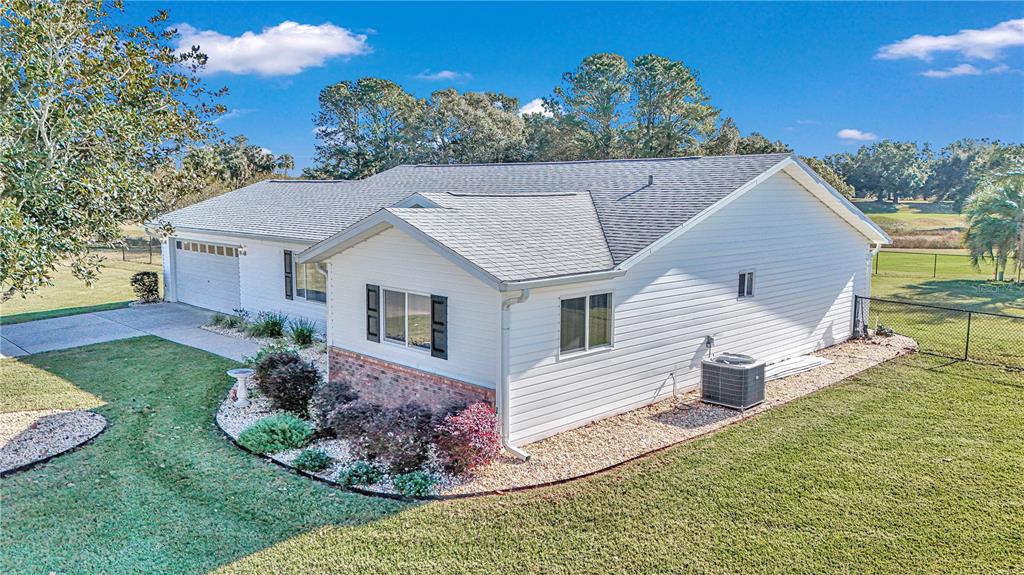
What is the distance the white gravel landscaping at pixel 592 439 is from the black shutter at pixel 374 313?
201cm

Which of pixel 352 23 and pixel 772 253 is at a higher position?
pixel 352 23

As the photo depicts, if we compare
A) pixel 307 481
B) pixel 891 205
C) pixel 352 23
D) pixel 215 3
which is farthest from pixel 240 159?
pixel 891 205

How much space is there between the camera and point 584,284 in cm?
914

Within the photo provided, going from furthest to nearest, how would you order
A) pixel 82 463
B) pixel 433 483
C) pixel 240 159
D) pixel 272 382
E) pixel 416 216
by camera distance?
1. pixel 240 159
2. pixel 272 382
3. pixel 416 216
4. pixel 82 463
5. pixel 433 483

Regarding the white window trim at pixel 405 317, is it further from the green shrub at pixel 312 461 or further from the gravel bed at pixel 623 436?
the gravel bed at pixel 623 436

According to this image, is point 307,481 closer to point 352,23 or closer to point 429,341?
point 429,341

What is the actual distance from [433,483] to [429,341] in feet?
8.26

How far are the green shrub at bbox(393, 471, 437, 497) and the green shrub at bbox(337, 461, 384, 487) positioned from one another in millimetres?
275

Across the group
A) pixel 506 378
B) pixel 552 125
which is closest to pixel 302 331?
pixel 506 378

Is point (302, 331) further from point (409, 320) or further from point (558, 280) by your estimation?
point (558, 280)

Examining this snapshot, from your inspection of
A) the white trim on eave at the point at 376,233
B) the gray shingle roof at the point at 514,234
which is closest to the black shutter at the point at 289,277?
the white trim on eave at the point at 376,233

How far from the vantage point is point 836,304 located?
15.5m

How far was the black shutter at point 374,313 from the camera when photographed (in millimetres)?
10281

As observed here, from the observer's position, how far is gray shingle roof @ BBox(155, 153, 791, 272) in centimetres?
904
